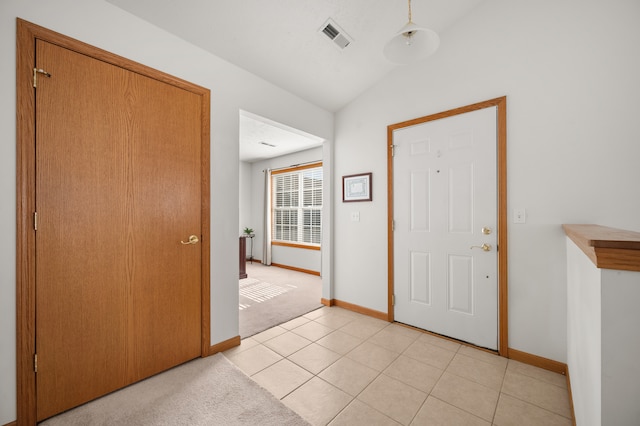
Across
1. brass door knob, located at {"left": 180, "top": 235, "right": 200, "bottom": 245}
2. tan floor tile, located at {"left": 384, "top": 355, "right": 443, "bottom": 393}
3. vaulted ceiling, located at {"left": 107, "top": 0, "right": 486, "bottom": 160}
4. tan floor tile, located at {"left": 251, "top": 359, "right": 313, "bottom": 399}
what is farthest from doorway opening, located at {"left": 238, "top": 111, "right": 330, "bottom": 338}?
tan floor tile, located at {"left": 384, "top": 355, "right": 443, "bottom": 393}

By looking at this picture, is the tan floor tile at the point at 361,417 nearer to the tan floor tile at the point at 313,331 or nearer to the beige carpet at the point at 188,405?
the beige carpet at the point at 188,405

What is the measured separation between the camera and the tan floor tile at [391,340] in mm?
2447

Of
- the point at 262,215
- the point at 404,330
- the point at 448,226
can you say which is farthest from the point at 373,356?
the point at 262,215

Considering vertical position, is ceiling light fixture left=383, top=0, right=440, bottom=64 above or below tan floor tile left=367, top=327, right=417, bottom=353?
above

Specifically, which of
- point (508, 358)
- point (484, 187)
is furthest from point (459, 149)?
point (508, 358)

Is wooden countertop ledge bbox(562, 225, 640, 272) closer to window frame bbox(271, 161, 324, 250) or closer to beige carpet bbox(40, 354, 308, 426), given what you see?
beige carpet bbox(40, 354, 308, 426)

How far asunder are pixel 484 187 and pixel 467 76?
108 centimetres

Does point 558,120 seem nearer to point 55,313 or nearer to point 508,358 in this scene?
point 508,358

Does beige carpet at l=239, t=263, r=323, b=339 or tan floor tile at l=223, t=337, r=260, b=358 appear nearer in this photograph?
tan floor tile at l=223, t=337, r=260, b=358

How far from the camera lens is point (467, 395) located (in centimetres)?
179

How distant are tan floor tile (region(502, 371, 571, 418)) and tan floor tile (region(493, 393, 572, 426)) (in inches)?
2.2

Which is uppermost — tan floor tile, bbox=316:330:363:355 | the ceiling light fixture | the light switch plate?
the ceiling light fixture

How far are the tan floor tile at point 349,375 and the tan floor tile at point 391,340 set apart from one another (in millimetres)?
427

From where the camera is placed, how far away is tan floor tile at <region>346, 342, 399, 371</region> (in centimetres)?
217
